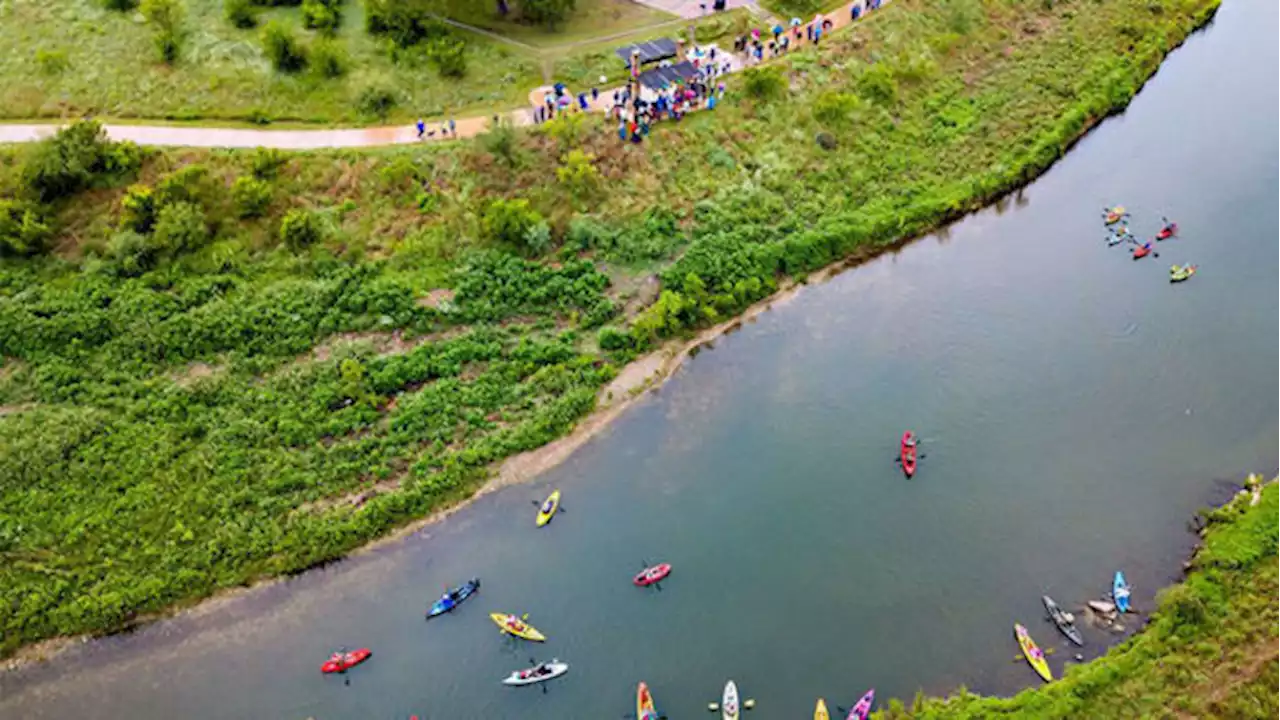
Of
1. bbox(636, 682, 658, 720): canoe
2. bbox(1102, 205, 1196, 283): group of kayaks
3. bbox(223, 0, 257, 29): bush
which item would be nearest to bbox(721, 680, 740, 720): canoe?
bbox(636, 682, 658, 720): canoe

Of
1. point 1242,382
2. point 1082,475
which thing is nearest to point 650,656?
point 1082,475

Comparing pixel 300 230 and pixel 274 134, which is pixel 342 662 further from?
pixel 274 134

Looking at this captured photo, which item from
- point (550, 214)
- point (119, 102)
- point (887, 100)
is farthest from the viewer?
point (887, 100)

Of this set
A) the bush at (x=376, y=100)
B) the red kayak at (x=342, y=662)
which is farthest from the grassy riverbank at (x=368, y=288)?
the red kayak at (x=342, y=662)

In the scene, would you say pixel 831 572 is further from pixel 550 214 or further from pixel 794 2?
pixel 794 2

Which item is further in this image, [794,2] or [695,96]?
[794,2]

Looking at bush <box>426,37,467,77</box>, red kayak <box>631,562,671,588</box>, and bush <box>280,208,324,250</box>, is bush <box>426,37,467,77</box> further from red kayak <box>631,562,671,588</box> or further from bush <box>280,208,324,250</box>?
red kayak <box>631,562,671,588</box>
